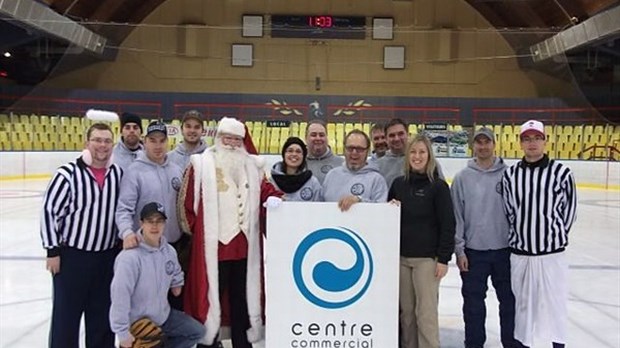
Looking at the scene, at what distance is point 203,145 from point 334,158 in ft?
2.46

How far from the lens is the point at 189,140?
3543 mm

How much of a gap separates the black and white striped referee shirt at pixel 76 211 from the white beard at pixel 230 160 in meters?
0.51

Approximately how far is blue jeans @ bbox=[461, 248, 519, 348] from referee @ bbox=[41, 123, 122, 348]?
6.04ft

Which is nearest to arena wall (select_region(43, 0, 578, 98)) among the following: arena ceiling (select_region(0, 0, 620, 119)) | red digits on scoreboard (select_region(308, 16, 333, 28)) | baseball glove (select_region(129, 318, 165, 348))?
arena ceiling (select_region(0, 0, 620, 119))

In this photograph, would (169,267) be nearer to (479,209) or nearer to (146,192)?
(146,192)

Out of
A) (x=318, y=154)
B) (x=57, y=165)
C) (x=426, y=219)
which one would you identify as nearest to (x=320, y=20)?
(x=57, y=165)

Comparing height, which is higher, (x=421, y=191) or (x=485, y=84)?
(x=485, y=84)

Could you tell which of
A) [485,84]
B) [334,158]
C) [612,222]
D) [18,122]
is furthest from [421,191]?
[485,84]

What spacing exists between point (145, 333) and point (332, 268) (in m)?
0.87

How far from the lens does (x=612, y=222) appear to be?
8.98m

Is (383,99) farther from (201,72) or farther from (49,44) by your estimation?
(49,44)

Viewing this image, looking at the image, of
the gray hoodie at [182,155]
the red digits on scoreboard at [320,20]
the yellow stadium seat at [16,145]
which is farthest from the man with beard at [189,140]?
the red digits on scoreboard at [320,20]

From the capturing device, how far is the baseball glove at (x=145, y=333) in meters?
2.86

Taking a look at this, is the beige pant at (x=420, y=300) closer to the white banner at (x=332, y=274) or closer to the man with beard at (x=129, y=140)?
the white banner at (x=332, y=274)
